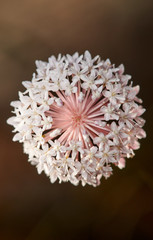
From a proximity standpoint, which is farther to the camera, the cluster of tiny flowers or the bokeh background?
the bokeh background

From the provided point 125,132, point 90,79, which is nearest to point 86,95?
point 90,79
